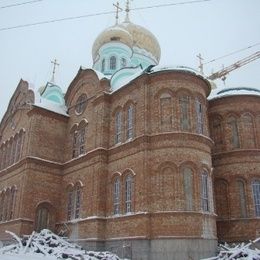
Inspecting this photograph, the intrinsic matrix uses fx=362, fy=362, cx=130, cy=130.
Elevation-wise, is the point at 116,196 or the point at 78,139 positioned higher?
the point at 78,139

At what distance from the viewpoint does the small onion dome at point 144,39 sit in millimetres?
27844

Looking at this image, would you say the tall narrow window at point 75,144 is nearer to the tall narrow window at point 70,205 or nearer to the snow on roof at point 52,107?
the snow on roof at point 52,107

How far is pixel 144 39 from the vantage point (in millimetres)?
27938

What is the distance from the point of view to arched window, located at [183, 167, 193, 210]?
1443 centimetres

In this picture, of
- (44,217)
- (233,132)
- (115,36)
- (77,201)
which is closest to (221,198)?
(233,132)

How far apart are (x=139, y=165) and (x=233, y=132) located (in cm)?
596

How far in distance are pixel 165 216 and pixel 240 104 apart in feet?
25.8

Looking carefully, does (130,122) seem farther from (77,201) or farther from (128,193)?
(77,201)

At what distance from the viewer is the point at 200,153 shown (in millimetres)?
15461

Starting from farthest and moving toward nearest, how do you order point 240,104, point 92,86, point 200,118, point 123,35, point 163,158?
point 123,35, point 92,86, point 240,104, point 200,118, point 163,158

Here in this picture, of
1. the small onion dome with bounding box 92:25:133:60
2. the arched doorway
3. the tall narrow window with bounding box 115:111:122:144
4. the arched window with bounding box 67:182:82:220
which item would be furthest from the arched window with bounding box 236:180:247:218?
the small onion dome with bounding box 92:25:133:60

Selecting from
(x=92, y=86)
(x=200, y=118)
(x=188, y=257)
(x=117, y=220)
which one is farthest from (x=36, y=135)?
(x=188, y=257)

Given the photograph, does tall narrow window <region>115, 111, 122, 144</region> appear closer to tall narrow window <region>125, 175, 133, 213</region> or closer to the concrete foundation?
tall narrow window <region>125, 175, 133, 213</region>

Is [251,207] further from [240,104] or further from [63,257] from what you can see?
[63,257]
